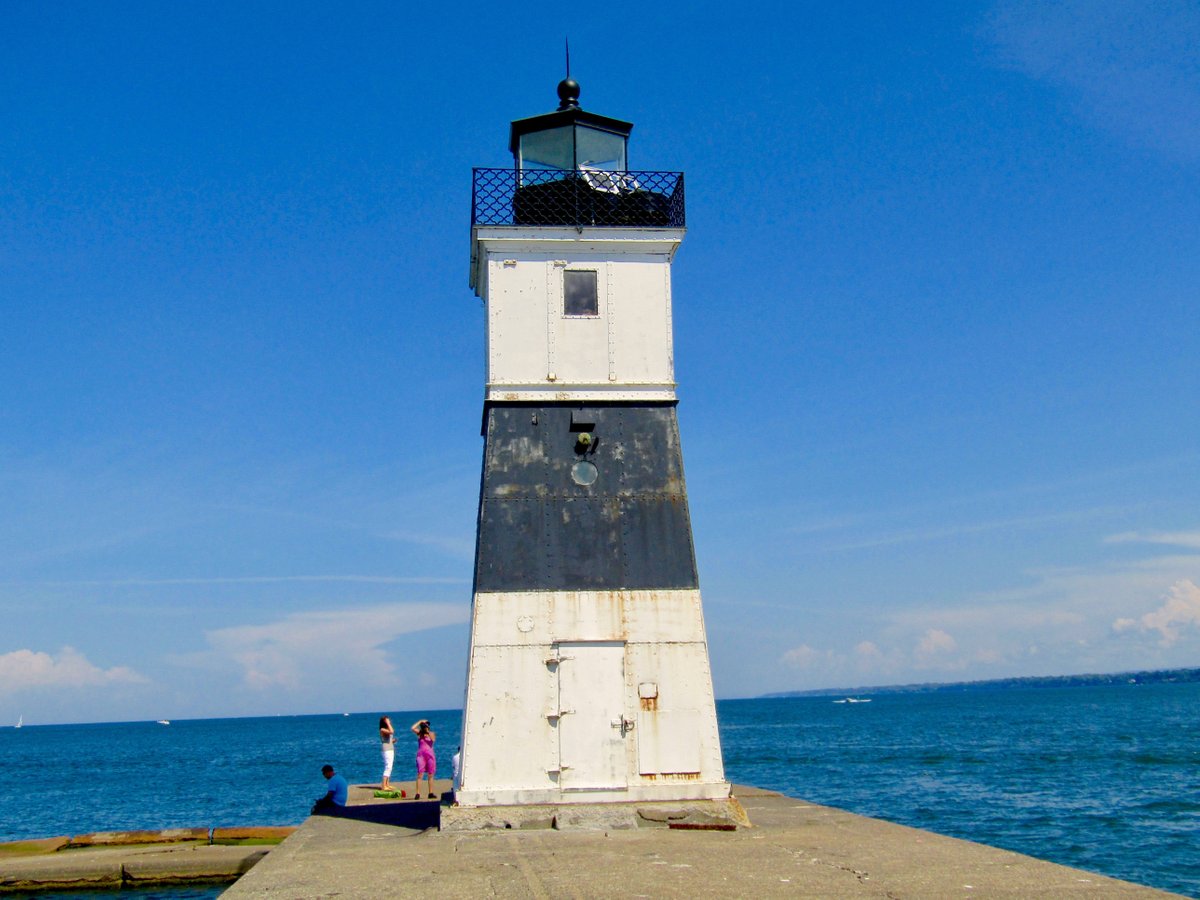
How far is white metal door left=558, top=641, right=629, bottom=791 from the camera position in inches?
520

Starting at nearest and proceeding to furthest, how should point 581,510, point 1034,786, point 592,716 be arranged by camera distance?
point 592,716 < point 581,510 < point 1034,786

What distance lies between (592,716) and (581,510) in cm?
250

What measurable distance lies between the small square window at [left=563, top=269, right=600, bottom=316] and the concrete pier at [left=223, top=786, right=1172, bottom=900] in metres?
6.39

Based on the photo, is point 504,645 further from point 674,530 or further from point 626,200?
point 626,200

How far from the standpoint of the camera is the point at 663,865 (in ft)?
34.0

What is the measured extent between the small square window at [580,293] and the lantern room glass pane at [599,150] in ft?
5.91

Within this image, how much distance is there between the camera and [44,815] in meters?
38.3

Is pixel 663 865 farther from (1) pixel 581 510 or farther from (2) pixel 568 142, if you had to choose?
(2) pixel 568 142

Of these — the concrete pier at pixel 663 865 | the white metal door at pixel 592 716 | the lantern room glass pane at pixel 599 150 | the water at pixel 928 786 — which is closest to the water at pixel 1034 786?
the water at pixel 928 786

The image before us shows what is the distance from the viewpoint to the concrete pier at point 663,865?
Result: 9164 millimetres

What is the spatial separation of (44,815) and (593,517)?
108 feet

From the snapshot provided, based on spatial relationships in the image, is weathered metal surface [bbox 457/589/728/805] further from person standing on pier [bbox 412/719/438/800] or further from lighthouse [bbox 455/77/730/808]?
person standing on pier [bbox 412/719/438/800]

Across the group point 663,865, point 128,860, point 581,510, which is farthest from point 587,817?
point 128,860

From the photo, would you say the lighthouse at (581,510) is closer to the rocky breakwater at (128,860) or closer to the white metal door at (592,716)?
the white metal door at (592,716)
